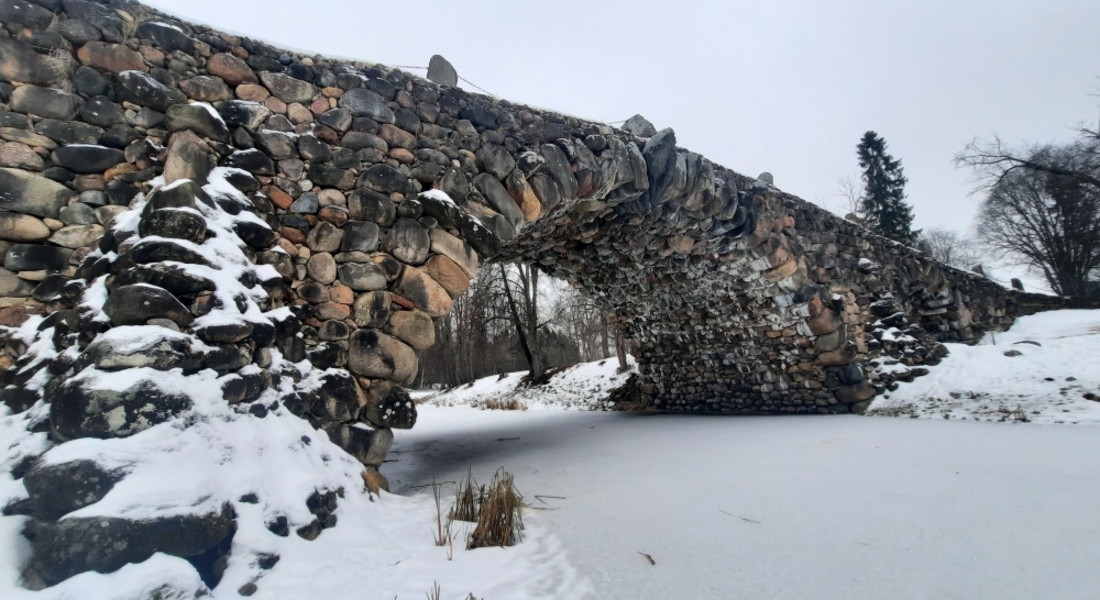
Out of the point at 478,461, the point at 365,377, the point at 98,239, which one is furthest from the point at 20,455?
the point at 478,461

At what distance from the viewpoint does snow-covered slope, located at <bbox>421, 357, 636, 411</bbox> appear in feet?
41.0

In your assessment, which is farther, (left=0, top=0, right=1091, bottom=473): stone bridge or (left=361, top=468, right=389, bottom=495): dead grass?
(left=361, top=468, right=389, bottom=495): dead grass

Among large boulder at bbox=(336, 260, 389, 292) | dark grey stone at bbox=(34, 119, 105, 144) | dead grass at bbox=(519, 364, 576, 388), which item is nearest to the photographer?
dark grey stone at bbox=(34, 119, 105, 144)

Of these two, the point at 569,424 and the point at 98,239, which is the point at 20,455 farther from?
the point at 569,424

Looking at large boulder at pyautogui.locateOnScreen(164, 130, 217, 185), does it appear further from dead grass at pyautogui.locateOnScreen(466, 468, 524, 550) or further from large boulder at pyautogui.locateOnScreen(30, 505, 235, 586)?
dead grass at pyautogui.locateOnScreen(466, 468, 524, 550)

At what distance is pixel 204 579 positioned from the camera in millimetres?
1875

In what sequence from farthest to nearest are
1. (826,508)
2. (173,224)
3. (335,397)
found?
(335,397)
(826,508)
(173,224)

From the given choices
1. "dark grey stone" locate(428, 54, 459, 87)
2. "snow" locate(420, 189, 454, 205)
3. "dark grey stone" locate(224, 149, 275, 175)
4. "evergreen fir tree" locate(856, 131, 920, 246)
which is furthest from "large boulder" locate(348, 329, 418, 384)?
"evergreen fir tree" locate(856, 131, 920, 246)

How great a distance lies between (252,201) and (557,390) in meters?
11.7

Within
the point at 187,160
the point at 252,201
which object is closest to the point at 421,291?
the point at 252,201

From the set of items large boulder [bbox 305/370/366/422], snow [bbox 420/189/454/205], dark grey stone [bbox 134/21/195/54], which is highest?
dark grey stone [bbox 134/21/195/54]

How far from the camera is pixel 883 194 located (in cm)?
2269

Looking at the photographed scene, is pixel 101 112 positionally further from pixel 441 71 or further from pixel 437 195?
pixel 441 71

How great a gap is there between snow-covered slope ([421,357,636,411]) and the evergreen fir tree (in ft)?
50.9
